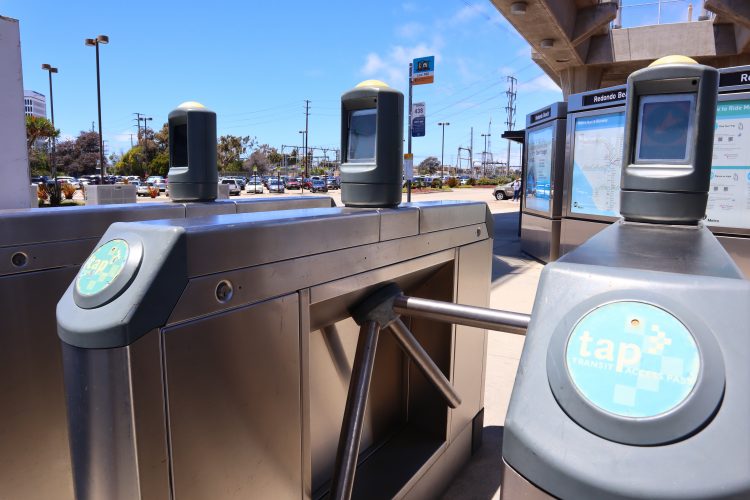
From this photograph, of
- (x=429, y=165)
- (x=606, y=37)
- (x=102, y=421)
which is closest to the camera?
(x=102, y=421)

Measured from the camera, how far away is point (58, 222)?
76.9 inches

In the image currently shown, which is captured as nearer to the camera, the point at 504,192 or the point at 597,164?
the point at 597,164

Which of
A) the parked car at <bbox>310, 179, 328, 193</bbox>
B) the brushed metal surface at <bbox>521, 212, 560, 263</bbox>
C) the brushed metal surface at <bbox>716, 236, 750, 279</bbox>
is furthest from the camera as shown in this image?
the parked car at <bbox>310, 179, 328, 193</bbox>

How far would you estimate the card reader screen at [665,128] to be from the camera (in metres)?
1.60

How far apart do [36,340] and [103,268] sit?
1.17 meters

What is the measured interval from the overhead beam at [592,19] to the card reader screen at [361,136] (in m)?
11.1

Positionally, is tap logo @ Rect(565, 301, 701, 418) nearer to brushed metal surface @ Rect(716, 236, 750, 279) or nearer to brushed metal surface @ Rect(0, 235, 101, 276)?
brushed metal surface @ Rect(0, 235, 101, 276)

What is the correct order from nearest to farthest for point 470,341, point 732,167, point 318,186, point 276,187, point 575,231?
1. point 470,341
2. point 732,167
3. point 575,231
4. point 276,187
5. point 318,186

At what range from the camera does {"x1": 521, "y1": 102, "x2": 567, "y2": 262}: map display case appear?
7523 mm

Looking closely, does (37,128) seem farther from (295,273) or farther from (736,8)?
(295,273)

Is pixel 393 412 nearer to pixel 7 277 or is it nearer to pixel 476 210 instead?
pixel 476 210

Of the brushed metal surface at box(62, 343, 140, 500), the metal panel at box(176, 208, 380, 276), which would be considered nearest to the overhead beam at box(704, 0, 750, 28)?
the metal panel at box(176, 208, 380, 276)

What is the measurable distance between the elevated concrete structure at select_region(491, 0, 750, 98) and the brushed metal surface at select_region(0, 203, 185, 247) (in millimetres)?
9202

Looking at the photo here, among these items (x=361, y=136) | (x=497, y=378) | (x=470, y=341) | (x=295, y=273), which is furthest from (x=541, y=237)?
(x=295, y=273)
